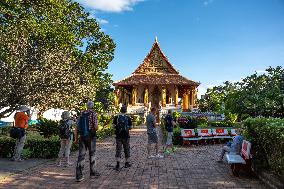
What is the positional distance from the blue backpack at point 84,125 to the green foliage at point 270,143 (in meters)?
4.26

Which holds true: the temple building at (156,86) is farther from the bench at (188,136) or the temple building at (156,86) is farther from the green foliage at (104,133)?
the bench at (188,136)

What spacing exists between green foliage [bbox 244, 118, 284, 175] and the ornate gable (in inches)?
1343

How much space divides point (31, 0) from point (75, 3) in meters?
9.66

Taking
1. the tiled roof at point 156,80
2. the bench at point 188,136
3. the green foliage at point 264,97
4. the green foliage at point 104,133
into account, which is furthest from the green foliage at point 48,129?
the tiled roof at point 156,80

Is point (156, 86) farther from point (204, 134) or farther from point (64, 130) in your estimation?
point (64, 130)

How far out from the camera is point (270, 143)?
6801 mm

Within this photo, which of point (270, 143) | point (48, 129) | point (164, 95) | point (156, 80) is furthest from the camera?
point (156, 80)

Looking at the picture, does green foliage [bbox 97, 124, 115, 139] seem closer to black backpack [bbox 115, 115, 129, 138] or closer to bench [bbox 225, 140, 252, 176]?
black backpack [bbox 115, 115, 129, 138]

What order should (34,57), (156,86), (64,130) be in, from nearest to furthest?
(64,130) → (34,57) → (156,86)

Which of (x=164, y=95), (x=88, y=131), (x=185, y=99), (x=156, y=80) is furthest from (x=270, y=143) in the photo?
(x=185, y=99)

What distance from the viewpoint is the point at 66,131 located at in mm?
9453

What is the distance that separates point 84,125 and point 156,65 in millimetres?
35873

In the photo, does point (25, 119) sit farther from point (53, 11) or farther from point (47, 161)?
point (53, 11)

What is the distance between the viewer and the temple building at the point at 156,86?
133ft
